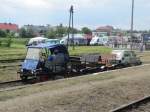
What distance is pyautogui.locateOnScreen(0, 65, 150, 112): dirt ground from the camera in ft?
48.9

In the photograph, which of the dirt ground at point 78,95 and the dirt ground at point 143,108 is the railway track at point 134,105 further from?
the dirt ground at point 78,95

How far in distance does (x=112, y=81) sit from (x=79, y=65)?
5.06 meters

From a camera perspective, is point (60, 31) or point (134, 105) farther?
point (60, 31)

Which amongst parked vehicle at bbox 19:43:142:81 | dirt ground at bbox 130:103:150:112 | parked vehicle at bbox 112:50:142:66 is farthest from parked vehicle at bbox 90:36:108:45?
dirt ground at bbox 130:103:150:112

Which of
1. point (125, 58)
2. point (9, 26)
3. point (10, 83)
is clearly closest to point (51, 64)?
point (10, 83)

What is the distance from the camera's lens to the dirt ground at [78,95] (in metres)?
14.9

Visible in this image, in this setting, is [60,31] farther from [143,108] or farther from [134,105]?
[143,108]

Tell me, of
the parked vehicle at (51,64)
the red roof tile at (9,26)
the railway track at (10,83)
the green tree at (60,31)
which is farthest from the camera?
the red roof tile at (9,26)

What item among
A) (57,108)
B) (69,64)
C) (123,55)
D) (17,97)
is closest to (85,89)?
(17,97)

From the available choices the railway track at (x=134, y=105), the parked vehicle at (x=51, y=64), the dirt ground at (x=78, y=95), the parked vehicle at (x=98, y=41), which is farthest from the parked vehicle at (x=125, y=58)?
the parked vehicle at (x=98, y=41)

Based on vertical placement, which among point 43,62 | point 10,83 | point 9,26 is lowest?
point 9,26

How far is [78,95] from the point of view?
17797 millimetres

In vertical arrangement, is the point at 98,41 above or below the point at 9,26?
below

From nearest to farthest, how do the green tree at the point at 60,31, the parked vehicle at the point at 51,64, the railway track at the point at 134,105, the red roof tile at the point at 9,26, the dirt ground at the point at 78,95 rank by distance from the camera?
the railway track at the point at 134,105 → the dirt ground at the point at 78,95 → the parked vehicle at the point at 51,64 → the green tree at the point at 60,31 → the red roof tile at the point at 9,26
